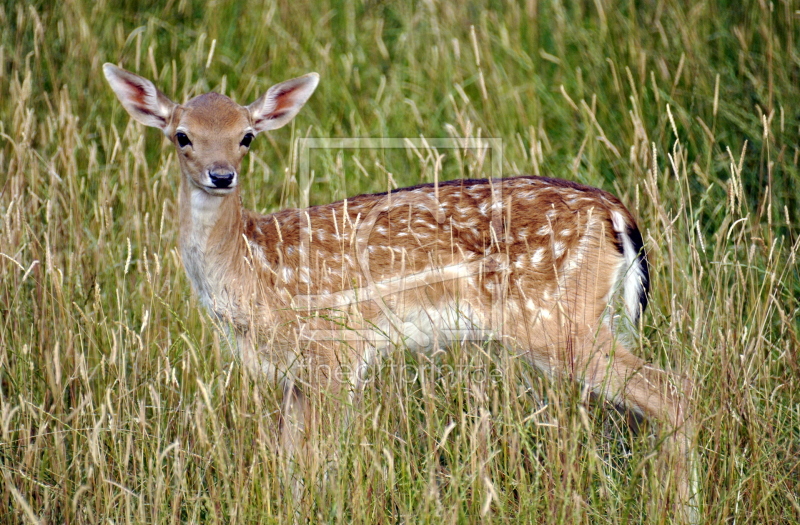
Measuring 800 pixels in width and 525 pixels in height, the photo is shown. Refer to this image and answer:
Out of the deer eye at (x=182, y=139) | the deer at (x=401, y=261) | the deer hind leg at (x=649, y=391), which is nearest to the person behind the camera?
the deer hind leg at (x=649, y=391)

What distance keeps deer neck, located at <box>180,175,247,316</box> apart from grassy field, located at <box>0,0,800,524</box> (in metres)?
0.11

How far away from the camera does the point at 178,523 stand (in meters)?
2.99

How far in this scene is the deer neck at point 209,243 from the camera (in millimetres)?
4078

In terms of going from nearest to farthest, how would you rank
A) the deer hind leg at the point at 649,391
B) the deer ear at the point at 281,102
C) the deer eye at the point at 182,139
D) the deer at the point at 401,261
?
the deer hind leg at the point at 649,391
the deer at the point at 401,261
the deer eye at the point at 182,139
the deer ear at the point at 281,102

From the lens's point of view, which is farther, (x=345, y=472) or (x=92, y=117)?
(x=92, y=117)

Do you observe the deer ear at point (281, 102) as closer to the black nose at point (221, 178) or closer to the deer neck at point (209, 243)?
the deer neck at point (209, 243)

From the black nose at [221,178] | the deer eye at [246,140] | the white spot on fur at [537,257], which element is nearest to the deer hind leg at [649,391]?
the white spot on fur at [537,257]

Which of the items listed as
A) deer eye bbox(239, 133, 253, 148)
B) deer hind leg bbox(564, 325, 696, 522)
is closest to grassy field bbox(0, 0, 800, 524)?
deer hind leg bbox(564, 325, 696, 522)

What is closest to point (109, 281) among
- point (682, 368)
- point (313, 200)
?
point (313, 200)

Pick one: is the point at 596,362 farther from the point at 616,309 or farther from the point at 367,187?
the point at 367,187

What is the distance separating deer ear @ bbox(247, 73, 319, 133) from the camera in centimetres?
427

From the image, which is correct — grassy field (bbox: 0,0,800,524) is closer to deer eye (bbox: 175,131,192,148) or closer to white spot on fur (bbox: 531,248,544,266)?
white spot on fur (bbox: 531,248,544,266)

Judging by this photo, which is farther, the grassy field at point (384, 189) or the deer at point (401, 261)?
the deer at point (401, 261)

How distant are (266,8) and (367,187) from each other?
193 centimetres
